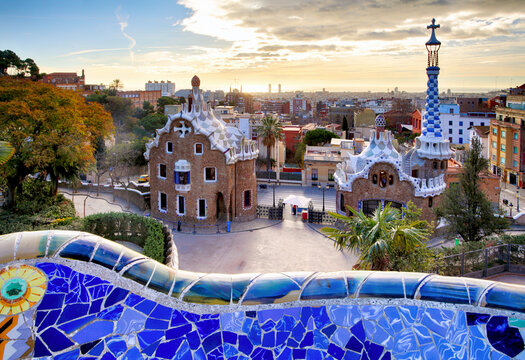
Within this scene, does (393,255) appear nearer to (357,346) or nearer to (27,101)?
(357,346)

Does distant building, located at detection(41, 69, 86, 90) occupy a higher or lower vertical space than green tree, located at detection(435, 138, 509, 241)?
higher

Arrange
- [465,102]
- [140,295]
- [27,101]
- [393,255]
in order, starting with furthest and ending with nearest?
[465,102]
[27,101]
[393,255]
[140,295]

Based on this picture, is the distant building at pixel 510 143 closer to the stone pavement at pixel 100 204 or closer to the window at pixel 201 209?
the window at pixel 201 209

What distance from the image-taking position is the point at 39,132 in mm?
26906

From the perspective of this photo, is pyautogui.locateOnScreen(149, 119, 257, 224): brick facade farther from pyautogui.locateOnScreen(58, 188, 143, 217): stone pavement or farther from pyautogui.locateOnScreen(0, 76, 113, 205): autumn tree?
pyautogui.locateOnScreen(0, 76, 113, 205): autumn tree

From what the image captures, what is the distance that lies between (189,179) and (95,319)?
1051 inches

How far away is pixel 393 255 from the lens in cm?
1680

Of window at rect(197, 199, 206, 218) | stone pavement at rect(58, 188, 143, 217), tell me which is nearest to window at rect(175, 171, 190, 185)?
window at rect(197, 199, 206, 218)

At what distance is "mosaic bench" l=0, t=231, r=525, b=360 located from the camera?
5266 mm

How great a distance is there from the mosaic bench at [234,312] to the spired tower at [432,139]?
27028mm

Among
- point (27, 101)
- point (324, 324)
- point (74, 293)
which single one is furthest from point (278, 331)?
point (27, 101)

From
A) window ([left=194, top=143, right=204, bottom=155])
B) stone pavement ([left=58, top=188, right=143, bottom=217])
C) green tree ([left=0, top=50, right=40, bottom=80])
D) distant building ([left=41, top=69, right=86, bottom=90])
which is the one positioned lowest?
stone pavement ([left=58, top=188, right=143, bottom=217])

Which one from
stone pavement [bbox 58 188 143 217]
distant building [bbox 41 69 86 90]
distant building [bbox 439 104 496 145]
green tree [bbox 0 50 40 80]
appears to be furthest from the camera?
distant building [bbox 41 69 86 90]

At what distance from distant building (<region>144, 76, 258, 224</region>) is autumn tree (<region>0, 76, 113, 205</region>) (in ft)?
18.4
